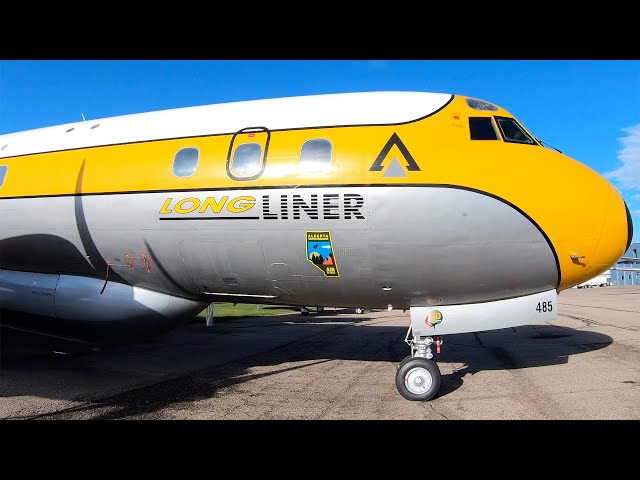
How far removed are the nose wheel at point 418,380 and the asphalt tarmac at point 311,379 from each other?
205mm

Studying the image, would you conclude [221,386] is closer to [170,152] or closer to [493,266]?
[170,152]

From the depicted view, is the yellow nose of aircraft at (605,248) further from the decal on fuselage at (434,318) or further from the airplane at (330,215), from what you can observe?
the decal on fuselage at (434,318)

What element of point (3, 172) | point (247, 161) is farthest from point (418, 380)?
point (3, 172)

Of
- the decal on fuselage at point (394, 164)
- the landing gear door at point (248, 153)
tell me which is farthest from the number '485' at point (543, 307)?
the landing gear door at point (248, 153)

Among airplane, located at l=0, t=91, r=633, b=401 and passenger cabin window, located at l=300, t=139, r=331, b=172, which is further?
passenger cabin window, located at l=300, t=139, r=331, b=172

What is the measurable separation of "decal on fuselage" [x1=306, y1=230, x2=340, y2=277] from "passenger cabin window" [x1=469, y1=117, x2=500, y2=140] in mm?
2918

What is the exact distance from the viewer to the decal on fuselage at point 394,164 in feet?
22.8

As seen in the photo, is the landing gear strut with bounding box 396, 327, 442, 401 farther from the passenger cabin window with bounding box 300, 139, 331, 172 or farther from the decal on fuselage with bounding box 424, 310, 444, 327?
the passenger cabin window with bounding box 300, 139, 331, 172

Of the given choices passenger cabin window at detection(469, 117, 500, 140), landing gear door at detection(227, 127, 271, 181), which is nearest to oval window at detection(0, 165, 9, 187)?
landing gear door at detection(227, 127, 271, 181)

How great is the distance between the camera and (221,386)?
8.66 m

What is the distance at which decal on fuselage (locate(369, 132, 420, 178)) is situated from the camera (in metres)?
6.95
